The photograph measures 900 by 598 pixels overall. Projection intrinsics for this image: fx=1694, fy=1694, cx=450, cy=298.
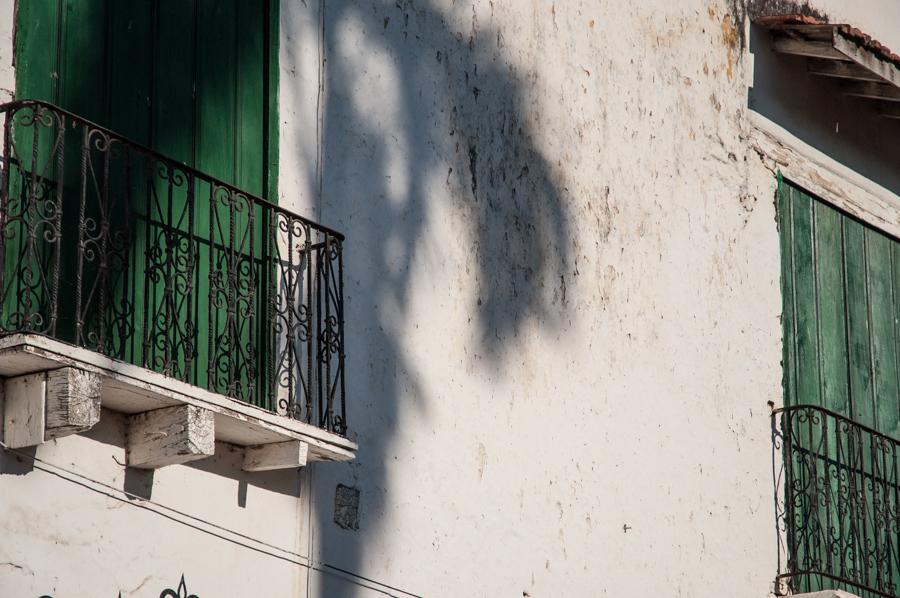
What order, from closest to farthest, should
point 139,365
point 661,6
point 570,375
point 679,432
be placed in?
point 139,365, point 570,375, point 679,432, point 661,6

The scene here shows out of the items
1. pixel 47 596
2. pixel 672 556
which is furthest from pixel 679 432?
pixel 47 596

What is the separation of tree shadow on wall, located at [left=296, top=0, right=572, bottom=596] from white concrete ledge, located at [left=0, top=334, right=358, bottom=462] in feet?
1.56

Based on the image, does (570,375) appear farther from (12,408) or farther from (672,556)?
(12,408)

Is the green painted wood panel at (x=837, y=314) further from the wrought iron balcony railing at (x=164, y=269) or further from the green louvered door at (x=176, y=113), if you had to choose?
the green louvered door at (x=176, y=113)

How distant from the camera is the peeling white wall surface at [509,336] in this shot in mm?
6609

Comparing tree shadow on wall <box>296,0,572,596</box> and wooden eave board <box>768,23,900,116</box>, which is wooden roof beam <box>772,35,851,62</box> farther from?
tree shadow on wall <box>296,0,572,596</box>

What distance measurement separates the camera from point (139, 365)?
21.2 feet

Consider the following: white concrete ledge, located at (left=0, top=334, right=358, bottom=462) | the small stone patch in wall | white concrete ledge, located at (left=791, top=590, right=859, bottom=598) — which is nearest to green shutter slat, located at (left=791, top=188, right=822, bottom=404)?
white concrete ledge, located at (left=791, top=590, right=859, bottom=598)

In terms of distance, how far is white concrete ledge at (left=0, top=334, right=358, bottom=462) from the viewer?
220 inches

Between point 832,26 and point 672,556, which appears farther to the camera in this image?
point 832,26

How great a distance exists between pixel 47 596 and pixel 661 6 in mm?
5539

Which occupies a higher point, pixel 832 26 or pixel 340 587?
pixel 832 26

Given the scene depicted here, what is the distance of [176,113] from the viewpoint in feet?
22.5

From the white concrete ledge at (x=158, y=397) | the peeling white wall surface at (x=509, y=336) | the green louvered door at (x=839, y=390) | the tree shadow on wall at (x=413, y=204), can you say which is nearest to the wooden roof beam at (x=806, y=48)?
the peeling white wall surface at (x=509, y=336)
